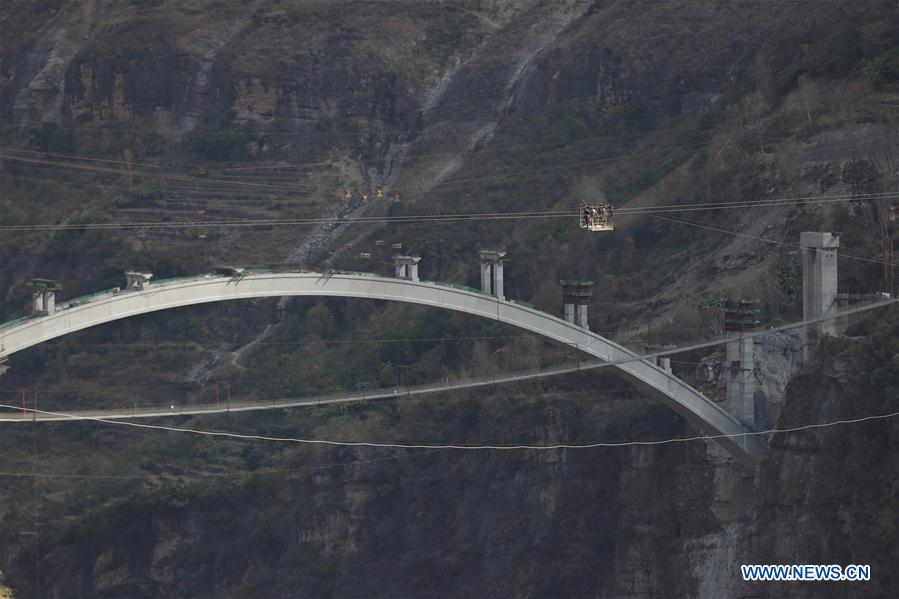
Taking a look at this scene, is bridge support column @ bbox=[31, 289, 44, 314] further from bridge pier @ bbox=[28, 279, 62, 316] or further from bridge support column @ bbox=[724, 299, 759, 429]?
bridge support column @ bbox=[724, 299, 759, 429]

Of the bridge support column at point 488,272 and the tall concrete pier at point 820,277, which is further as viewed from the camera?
the tall concrete pier at point 820,277

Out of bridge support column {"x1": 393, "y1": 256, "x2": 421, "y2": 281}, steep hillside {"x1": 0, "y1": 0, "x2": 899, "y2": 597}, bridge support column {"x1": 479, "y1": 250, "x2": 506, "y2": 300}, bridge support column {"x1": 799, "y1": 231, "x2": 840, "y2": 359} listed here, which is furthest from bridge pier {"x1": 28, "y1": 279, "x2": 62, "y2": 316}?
bridge support column {"x1": 799, "y1": 231, "x2": 840, "y2": 359}

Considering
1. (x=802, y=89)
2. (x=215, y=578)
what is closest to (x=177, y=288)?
(x=215, y=578)

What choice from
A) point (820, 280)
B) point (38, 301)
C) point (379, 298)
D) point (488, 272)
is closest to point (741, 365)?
point (820, 280)

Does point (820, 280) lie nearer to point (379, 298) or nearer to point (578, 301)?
point (578, 301)

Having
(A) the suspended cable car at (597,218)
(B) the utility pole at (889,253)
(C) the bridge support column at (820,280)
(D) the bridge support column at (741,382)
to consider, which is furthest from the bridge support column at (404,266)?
(B) the utility pole at (889,253)

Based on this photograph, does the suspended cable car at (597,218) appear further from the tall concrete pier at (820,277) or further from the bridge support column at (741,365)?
the tall concrete pier at (820,277)
